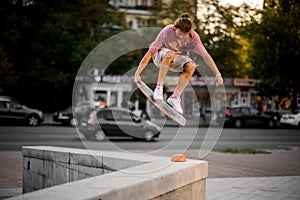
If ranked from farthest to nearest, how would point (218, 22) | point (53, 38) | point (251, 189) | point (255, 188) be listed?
point (53, 38)
point (218, 22)
point (255, 188)
point (251, 189)

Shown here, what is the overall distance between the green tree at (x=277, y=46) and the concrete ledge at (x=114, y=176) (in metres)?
21.1

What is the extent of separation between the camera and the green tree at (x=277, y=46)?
28234mm

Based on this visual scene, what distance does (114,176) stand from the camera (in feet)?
16.6

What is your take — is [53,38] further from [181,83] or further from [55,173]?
[181,83]

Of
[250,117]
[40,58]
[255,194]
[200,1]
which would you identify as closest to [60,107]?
[40,58]

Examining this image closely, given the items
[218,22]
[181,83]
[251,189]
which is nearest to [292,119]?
[218,22]

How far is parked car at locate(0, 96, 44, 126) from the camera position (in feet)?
93.8

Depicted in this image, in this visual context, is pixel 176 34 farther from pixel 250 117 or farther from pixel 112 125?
pixel 250 117

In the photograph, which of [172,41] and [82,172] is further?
[82,172]

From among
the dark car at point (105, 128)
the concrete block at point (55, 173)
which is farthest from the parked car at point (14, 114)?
the concrete block at point (55, 173)

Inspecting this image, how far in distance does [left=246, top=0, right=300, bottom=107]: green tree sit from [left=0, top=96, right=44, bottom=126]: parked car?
15228mm

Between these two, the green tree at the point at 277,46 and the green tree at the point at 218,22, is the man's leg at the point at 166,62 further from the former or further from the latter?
the green tree at the point at 277,46

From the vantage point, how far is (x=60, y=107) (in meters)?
49.4

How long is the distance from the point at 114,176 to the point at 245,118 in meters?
31.4
